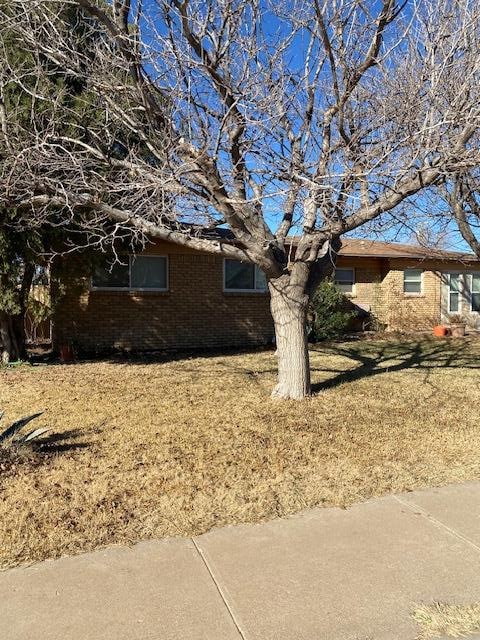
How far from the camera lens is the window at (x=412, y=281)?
750 inches

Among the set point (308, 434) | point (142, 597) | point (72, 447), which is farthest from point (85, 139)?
point (142, 597)

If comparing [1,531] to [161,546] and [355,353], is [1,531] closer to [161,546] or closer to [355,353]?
[161,546]

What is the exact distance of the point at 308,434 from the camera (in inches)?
235

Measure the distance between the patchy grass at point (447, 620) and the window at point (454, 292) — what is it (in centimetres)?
1848

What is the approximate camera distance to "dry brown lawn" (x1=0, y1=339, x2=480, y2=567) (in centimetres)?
387

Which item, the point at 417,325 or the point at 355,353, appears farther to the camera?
the point at 417,325

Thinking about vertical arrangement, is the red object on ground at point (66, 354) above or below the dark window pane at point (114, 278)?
below

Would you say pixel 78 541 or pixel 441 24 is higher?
pixel 441 24

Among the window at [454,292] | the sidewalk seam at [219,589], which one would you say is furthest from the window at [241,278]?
the sidewalk seam at [219,589]

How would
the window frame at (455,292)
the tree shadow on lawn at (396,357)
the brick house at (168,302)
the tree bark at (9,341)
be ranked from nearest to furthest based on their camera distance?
the tree shadow on lawn at (396,357), the tree bark at (9,341), the brick house at (168,302), the window frame at (455,292)

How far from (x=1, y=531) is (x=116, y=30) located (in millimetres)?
4982

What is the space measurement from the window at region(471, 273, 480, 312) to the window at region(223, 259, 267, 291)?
9.70 meters

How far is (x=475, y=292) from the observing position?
20.5 metres

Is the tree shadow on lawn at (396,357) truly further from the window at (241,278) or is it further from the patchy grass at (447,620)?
the patchy grass at (447,620)
